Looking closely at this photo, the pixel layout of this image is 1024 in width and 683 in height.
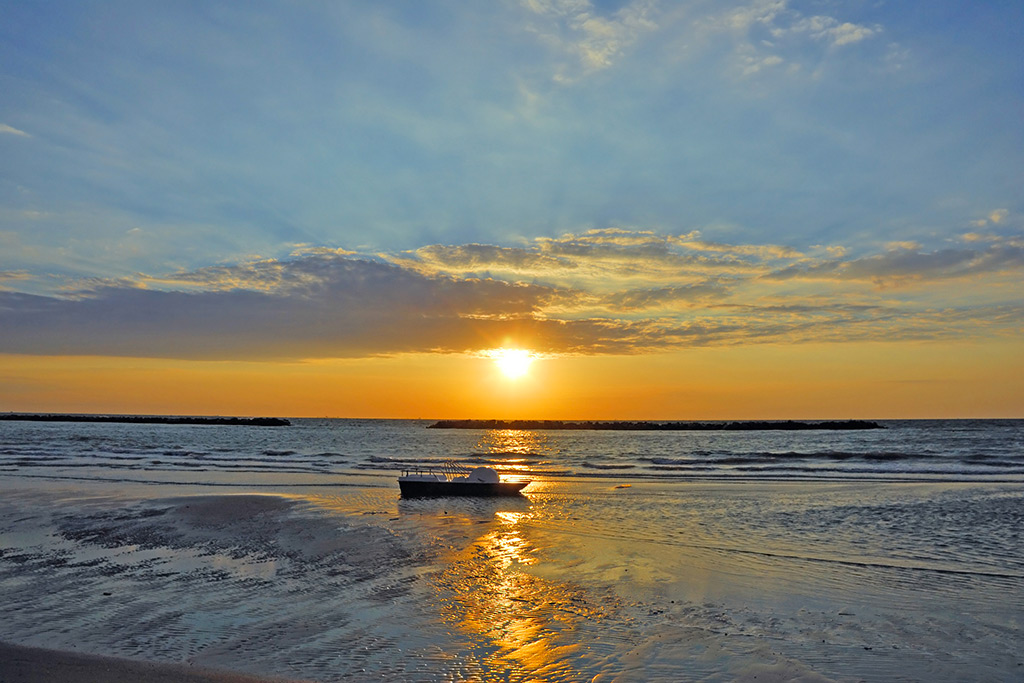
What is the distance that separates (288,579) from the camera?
14867mm

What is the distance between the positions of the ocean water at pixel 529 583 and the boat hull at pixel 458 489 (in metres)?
1.86

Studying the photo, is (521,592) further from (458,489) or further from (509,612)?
(458,489)

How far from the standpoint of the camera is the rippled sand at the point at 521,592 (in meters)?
9.85

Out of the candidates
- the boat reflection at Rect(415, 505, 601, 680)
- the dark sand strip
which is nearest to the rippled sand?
the boat reflection at Rect(415, 505, 601, 680)

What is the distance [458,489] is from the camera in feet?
108

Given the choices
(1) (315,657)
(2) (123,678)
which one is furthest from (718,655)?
(2) (123,678)

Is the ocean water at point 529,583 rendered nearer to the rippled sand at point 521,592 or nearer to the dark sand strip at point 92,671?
the rippled sand at point 521,592

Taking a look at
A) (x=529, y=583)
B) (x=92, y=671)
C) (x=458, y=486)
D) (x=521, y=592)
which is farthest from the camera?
(x=458, y=486)

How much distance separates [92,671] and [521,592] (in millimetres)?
7679

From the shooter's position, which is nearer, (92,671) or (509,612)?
(92,671)

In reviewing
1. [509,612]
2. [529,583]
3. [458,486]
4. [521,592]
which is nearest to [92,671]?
[509,612]

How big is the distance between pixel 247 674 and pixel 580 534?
13689 mm

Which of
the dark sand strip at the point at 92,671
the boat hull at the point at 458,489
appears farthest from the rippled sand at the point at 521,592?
the boat hull at the point at 458,489

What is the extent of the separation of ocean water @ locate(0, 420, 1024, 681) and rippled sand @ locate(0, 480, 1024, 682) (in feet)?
0.21
